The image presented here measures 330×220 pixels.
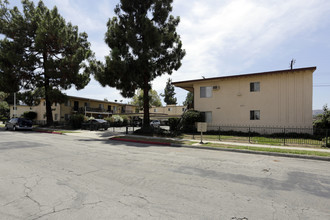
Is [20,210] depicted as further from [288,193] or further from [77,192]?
[288,193]

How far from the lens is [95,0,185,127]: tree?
18859 mm

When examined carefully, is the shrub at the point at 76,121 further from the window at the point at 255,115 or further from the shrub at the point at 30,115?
the window at the point at 255,115

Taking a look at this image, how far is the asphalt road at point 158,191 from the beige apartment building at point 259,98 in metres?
12.8

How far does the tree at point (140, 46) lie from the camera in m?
18.9

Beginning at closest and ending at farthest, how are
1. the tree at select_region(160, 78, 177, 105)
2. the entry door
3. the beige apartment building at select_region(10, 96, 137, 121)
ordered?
the beige apartment building at select_region(10, 96, 137, 121)
the entry door
the tree at select_region(160, 78, 177, 105)

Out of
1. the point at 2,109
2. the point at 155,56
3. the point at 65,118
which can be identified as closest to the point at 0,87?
the point at 65,118

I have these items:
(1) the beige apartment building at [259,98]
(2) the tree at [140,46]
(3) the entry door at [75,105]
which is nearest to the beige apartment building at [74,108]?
(3) the entry door at [75,105]

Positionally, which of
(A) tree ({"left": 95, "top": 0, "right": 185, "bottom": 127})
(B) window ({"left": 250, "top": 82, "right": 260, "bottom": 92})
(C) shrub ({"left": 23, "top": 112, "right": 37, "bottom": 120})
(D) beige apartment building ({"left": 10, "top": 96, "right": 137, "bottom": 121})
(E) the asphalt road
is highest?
(A) tree ({"left": 95, "top": 0, "right": 185, "bottom": 127})

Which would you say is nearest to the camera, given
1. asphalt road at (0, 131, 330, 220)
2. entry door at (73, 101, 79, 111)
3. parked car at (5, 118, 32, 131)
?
asphalt road at (0, 131, 330, 220)

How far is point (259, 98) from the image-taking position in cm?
1964

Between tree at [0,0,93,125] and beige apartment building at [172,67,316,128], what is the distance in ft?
56.2

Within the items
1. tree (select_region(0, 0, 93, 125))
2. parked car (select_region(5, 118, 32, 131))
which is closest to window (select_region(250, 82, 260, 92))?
tree (select_region(0, 0, 93, 125))

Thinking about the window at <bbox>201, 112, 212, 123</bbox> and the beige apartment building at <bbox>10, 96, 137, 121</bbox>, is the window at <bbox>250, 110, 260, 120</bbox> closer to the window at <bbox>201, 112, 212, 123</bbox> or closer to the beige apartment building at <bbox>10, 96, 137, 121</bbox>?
the window at <bbox>201, 112, 212, 123</bbox>

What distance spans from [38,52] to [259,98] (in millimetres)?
30549
